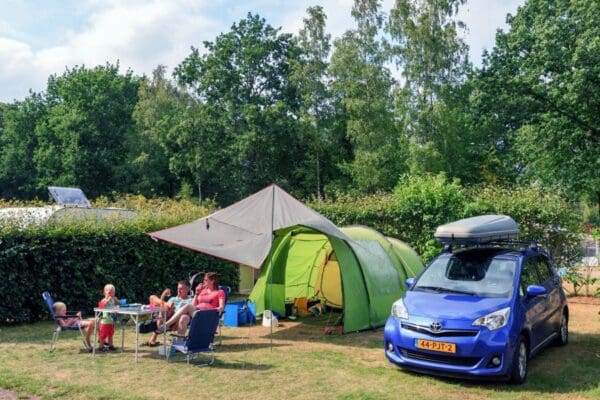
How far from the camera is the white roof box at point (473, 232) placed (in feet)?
26.4

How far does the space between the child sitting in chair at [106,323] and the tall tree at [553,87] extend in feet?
65.2

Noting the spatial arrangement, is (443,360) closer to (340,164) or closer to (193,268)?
(193,268)

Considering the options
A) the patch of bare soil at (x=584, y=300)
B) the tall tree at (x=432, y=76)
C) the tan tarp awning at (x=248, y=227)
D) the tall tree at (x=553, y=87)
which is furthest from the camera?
the tall tree at (x=432, y=76)

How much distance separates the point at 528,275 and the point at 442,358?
2.04m

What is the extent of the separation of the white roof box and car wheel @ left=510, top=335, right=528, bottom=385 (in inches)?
64.4

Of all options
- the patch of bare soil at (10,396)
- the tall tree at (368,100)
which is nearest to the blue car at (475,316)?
the patch of bare soil at (10,396)

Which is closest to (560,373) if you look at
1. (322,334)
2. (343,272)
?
(343,272)

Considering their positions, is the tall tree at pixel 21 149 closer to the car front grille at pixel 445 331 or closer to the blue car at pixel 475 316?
the blue car at pixel 475 316

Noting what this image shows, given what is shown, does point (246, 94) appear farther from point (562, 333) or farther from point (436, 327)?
point (436, 327)

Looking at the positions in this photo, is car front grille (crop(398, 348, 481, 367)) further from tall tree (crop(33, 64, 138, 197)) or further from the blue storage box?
tall tree (crop(33, 64, 138, 197))

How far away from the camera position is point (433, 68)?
29.0 m

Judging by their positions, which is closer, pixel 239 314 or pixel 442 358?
pixel 442 358

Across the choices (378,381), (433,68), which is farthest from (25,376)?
(433,68)

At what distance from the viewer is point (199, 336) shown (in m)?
7.88
